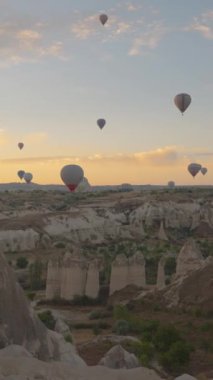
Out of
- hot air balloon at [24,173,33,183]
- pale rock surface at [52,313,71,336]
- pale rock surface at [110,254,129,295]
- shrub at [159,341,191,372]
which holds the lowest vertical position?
shrub at [159,341,191,372]

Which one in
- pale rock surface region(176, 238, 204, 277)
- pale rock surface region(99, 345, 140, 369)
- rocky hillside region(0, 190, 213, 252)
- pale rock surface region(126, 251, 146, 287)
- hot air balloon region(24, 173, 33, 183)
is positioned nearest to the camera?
pale rock surface region(99, 345, 140, 369)

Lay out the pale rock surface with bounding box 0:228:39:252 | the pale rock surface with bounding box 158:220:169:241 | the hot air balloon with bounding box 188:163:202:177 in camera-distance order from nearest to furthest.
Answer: the pale rock surface with bounding box 0:228:39:252 < the pale rock surface with bounding box 158:220:169:241 < the hot air balloon with bounding box 188:163:202:177

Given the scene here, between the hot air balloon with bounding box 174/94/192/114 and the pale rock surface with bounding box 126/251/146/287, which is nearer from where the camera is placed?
the pale rock surface with bounding box 126/251/146/287

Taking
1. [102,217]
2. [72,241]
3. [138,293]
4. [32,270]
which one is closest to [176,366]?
[138,293]

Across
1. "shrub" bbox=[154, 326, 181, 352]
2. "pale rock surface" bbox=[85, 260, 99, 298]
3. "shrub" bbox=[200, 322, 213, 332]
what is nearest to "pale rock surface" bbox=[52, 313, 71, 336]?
"shrub" bbox=[154, 326, 181, 352]

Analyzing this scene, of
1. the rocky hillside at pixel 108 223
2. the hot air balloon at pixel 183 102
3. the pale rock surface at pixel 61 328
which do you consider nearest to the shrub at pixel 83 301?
the pale rock surface at pixel 61 328

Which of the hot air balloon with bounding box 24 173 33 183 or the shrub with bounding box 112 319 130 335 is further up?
the hot air balloon with bounding box 24 173 33 183

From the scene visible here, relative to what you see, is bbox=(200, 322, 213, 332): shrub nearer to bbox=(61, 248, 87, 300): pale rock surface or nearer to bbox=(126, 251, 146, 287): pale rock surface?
bbox=(126, 251, 146, 287): pale rock surface

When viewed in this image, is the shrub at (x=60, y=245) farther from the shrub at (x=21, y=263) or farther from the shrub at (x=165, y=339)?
the shrub at (x=165, y=339)
